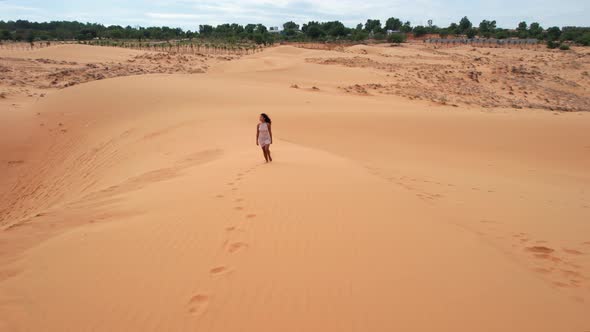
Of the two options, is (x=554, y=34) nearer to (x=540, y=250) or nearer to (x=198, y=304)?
(x=540, y=250)

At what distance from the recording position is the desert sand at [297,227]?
294 centimetres

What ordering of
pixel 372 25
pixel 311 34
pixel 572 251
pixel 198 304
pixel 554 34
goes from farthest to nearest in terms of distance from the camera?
pixel 372 25 → pixel 311 34 → pixel 554 34 → pixel 572 251 → pixel 198 304

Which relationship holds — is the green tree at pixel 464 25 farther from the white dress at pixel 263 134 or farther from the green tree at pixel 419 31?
the white dress at pixel 263 134

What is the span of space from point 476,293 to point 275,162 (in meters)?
4.70

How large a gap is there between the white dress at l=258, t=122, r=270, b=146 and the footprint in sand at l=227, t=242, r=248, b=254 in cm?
336

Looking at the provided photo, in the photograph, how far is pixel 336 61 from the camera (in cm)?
3500

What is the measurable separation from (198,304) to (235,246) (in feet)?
3.13

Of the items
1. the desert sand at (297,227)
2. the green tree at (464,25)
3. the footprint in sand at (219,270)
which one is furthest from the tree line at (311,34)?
the footprint in sand at (219,270)

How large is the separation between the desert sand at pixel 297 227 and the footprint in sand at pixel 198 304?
0.01 meters

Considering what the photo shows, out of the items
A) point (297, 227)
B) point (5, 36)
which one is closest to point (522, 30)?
point (297, 227)

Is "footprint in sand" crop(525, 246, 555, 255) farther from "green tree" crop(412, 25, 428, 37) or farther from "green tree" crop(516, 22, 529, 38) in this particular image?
"green tree" crop(412, 25, 428, 37)

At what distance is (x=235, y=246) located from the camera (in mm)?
3881

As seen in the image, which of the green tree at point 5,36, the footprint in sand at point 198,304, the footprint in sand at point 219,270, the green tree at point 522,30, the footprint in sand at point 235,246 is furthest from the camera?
the green tree at point 522,30

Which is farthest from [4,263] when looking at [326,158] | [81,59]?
[81,59]
